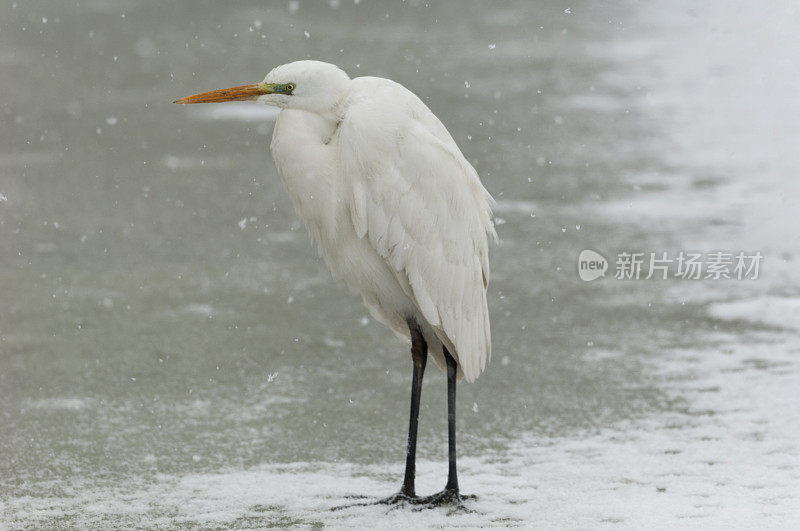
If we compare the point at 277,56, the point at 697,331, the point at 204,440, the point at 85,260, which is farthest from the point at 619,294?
the point at 277,56

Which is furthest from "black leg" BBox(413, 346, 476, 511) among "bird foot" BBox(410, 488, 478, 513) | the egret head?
the egret head

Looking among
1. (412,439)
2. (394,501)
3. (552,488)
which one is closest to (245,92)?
(412,439)

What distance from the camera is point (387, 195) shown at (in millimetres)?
2531

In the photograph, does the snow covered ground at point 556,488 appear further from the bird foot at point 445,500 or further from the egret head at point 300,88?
the egret head at point 300,88

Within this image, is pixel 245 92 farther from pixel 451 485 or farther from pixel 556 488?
pixel 556 488

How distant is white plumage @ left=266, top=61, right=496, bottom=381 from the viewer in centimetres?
253

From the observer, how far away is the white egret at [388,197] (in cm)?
253

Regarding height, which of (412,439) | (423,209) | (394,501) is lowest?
(394,501)

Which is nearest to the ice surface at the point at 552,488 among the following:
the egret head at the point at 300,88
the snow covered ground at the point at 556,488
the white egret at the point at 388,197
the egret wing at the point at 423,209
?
the snow covered ground at the point at 556,488

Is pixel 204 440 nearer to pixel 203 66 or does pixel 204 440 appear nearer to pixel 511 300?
pixel 511 300

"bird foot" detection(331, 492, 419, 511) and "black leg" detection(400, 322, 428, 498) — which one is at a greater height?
"black leg" detection(400, 322, 428, 498)

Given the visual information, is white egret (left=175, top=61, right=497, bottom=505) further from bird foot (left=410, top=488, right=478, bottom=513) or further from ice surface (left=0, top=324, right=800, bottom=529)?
ice surface (left=0, top=324, right=800, bottom=529)

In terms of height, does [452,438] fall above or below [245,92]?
below

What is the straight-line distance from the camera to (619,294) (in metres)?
4.16
